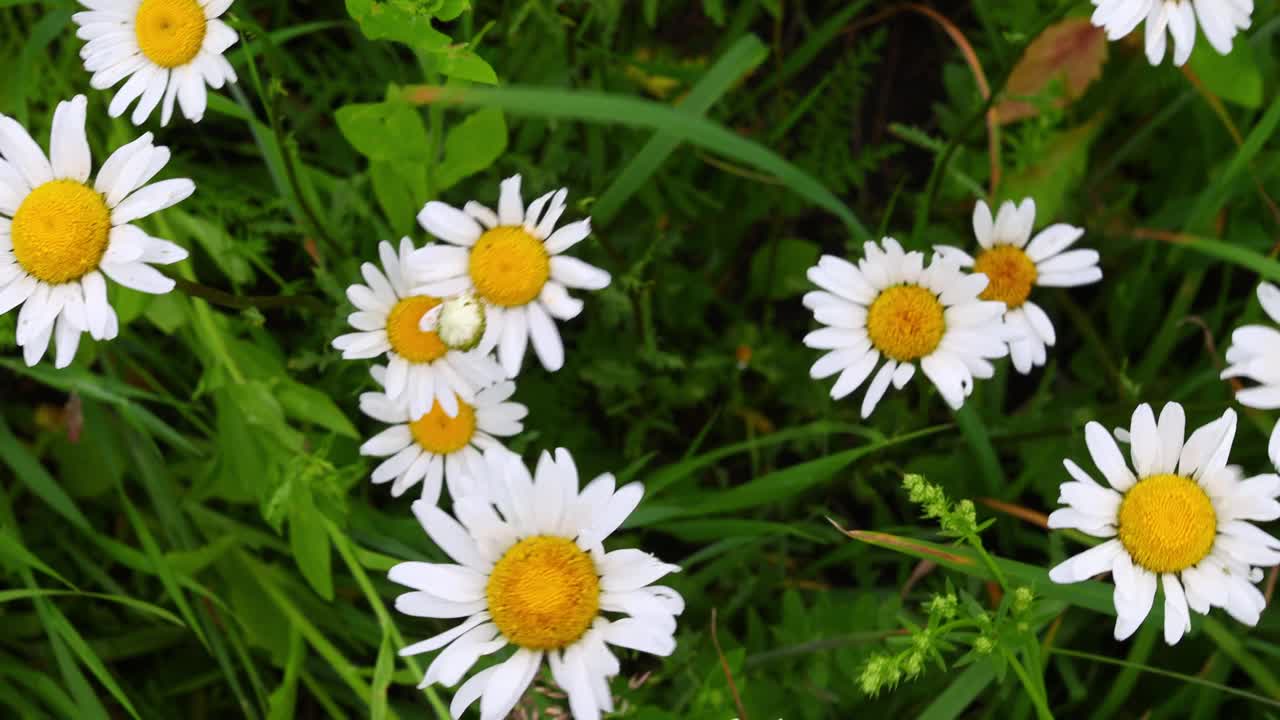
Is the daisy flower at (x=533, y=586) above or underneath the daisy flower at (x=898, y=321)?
underneath

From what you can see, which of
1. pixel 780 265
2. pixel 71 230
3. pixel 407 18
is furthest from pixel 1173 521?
pixel 71 230

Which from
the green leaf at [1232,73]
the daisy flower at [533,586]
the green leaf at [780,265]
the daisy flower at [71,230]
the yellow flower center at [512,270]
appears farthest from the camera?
the green leaf at [780,265]

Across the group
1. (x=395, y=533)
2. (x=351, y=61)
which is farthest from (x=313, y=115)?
(x=395, y=533)

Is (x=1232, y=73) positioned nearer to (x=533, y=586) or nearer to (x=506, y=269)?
(x=506, y=269)

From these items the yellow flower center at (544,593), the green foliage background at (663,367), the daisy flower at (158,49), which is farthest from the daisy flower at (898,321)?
the daisy flower at (158,49)

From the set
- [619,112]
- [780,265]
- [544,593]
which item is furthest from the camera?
[780,265]

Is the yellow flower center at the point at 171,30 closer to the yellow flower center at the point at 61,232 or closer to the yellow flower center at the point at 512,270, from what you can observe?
the yellow flower center at the point at 61,232

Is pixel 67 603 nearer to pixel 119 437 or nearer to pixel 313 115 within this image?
pixel 119 437
